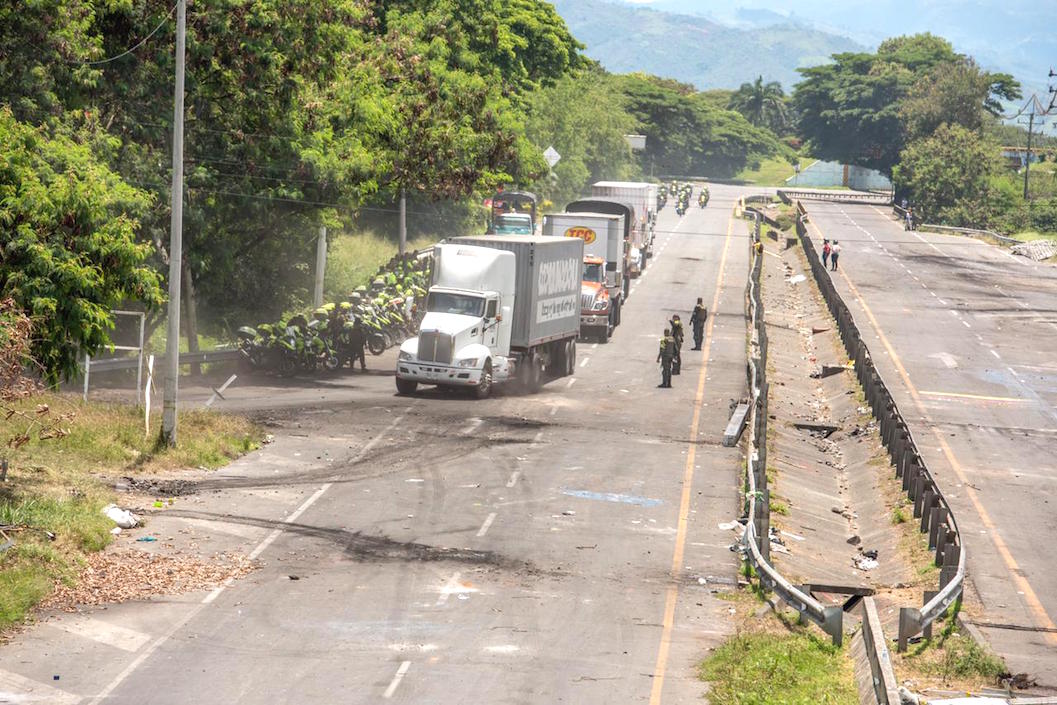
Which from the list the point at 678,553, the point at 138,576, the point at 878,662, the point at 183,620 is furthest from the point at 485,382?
the point at 878,662

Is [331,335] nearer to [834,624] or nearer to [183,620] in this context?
[183,620]

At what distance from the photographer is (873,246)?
94062 millimetres

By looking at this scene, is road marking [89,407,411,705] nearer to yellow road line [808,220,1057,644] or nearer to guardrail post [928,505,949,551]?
guardrail post [928,505,949,551]

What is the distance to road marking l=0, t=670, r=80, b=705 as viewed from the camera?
14.1m

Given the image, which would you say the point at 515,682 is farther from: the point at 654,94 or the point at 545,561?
the point at 654,94

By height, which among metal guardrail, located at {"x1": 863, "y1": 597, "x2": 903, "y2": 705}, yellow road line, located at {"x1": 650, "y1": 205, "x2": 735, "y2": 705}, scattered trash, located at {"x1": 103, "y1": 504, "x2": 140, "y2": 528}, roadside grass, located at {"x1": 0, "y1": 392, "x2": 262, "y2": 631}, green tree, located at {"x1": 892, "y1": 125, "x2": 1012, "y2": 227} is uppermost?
green tree, located at {"x1": 892, "y1": 125, "x2": 1012, "y2": 227}

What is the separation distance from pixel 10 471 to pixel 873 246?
7892 cm

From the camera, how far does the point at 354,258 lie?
2458 inches

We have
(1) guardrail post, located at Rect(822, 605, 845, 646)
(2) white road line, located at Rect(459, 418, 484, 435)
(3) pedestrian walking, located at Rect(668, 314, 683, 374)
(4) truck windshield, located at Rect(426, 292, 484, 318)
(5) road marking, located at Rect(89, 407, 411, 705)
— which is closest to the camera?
(5) road marking, located at Rect(89, 407, 411, 705)

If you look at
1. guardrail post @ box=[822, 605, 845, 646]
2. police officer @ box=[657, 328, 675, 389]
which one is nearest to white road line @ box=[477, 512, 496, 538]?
guardrail post @ box=[822, 605, 845, 646]

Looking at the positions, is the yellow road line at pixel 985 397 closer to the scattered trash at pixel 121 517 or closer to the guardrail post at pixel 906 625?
the guardrail post at pixel 906 625

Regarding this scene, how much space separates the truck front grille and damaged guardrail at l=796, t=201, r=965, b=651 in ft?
35.4

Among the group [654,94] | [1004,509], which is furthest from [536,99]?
[654,94]

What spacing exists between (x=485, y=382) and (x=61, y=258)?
15306mm
